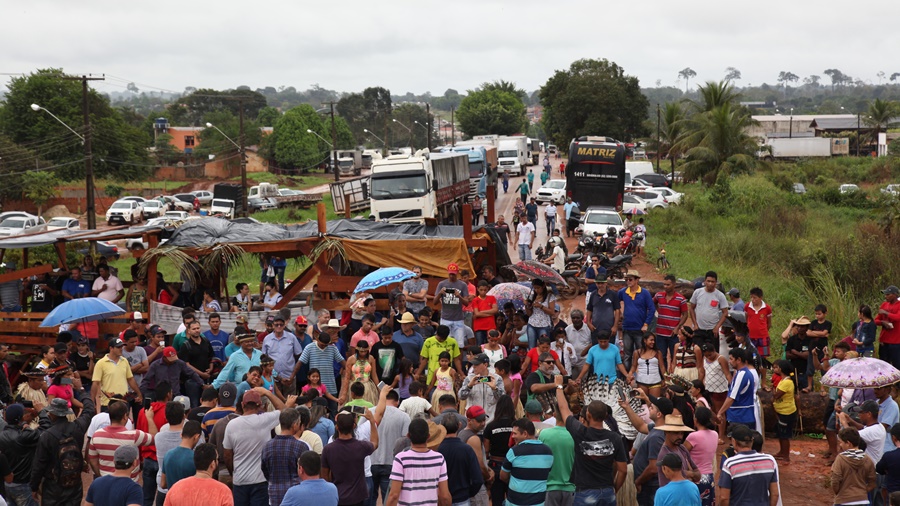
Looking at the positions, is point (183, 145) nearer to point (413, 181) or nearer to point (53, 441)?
point (413, 181)

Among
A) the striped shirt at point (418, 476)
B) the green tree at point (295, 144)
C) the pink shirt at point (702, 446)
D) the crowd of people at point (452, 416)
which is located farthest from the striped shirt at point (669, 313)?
the green tree at point (295, 144)

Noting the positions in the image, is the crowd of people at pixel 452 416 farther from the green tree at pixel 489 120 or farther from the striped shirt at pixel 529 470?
the green tree at pixel 489 120

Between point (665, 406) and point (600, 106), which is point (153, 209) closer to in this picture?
point (600, 106)

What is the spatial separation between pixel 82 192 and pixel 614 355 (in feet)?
197

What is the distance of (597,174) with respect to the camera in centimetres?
3550

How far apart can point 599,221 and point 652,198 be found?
15.5 meters

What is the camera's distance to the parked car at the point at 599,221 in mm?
29656

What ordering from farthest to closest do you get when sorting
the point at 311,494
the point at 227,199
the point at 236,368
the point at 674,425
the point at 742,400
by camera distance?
1. the point at 227,199
2. the point at 236,368
3. the point at 742,400
4. the point at 674,425
5. the point at 311,494

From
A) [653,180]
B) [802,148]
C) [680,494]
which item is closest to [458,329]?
[680,494]

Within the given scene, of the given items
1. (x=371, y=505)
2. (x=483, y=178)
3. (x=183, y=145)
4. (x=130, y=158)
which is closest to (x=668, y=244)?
(x=483, y=178)

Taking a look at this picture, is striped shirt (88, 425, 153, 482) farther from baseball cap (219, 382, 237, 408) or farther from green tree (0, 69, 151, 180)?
green tree (0, 69, 151, 180)

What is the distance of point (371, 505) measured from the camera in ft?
28.2

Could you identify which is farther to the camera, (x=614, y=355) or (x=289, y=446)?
(x=614, y=355)

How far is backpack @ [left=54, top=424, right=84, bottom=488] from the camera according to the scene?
8.30 m
